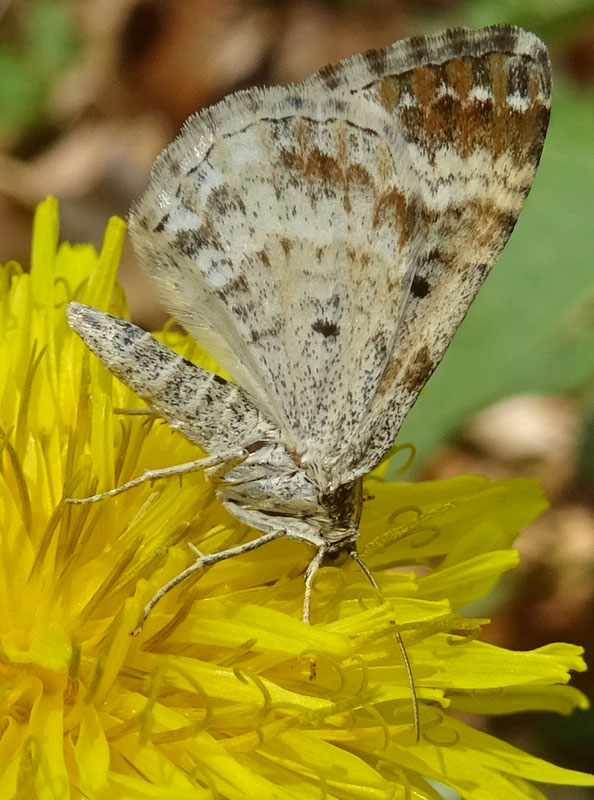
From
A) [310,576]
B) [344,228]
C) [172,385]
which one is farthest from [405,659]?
[344,228]

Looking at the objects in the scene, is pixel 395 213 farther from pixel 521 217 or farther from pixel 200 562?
pixel 521 217

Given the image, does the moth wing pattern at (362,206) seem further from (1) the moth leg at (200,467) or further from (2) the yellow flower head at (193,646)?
(2) the yellow flower head at (193,646)

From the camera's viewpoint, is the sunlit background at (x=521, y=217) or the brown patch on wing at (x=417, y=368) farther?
the sunlit background at (x=521, y=217)

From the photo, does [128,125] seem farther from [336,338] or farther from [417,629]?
[417,629]

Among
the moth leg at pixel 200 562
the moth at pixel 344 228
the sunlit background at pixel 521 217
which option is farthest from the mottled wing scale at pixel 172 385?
the sunlit background at pixel 521 217

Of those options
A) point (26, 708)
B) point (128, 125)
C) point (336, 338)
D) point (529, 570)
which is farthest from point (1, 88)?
point (26, 708)
